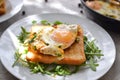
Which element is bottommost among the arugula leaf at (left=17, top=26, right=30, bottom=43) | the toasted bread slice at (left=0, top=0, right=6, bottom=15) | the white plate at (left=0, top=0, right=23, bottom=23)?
the arugula leaf at (left=17, top=26, right=30, bottom=43)

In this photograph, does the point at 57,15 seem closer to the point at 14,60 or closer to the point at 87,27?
the point at 87,27

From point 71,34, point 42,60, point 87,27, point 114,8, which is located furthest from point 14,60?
point 114,8

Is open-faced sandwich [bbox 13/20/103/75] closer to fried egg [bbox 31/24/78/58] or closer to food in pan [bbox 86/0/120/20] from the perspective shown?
fried egg [bbox 31/24/78/58]

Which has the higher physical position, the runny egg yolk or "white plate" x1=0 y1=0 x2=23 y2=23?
the runny egg yolk

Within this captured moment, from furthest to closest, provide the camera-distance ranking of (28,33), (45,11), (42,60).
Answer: (45,11) → (28,33) → (42,60)

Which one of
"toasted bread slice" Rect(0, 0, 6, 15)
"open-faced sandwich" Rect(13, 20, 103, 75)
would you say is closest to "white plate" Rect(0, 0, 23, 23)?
"toasted bread slice" Rect(0, 0, 6, 15)

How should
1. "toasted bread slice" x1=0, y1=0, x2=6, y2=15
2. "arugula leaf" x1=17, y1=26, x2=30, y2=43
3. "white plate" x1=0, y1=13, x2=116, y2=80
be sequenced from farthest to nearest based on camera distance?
"toasted bread slice" x1=0, y1=0, x2=6, y2=15 < "arugula leaf" x1=17, y1=26, x2=30, y2=43 < "white plate" x1=0, y1=13, x2=116, y2=80

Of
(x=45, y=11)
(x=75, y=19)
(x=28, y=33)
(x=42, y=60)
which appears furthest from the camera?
(x=45, y=11)

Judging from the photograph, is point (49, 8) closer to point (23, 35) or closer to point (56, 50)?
point (23, 35)
